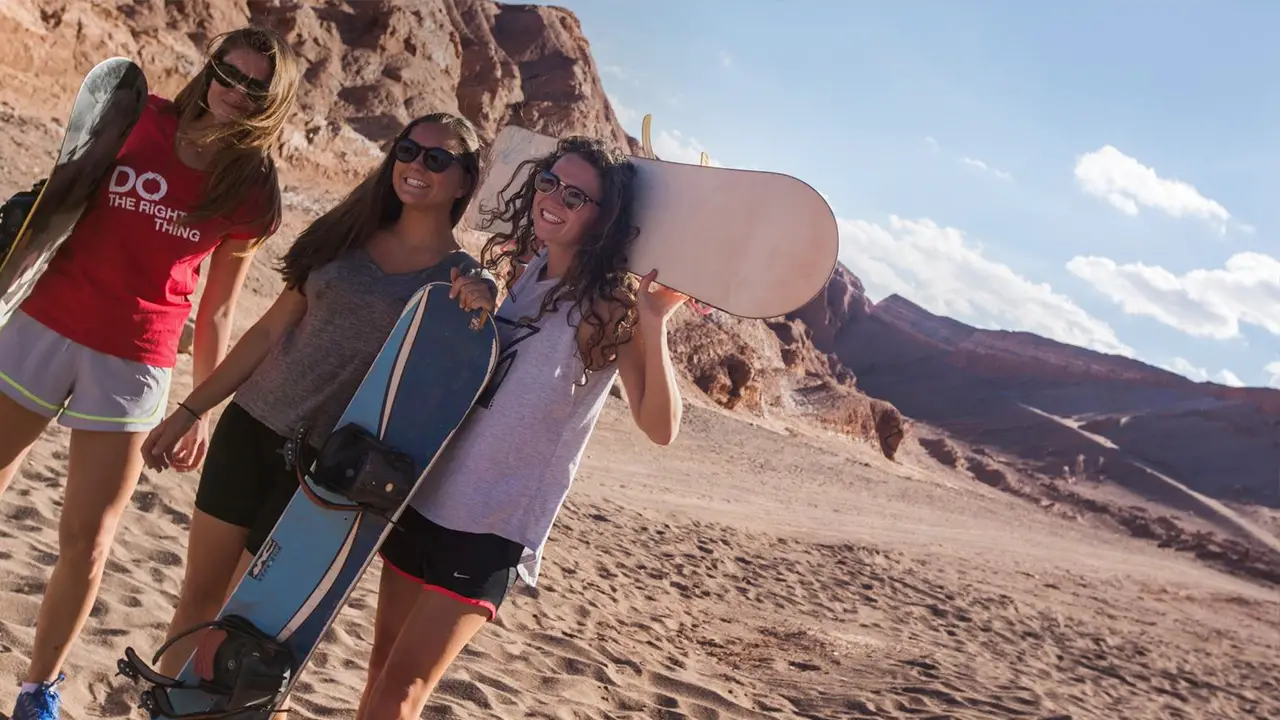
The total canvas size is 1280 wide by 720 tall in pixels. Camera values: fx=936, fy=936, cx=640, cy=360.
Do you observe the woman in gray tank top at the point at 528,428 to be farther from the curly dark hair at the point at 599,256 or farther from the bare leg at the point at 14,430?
the bare leg at the point at 14,430

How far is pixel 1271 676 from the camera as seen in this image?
1070cm

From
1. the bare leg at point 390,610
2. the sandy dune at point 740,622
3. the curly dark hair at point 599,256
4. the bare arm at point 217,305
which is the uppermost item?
the curly dark hair at point 599,256

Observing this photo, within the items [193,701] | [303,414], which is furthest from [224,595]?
[303,414]

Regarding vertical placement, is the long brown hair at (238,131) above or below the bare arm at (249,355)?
above

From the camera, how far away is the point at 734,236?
7.79 ft

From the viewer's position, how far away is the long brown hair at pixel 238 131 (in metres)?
2.21

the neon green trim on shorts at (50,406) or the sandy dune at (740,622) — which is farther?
the sandy dune at (740,622)

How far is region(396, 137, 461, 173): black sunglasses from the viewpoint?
2215mm

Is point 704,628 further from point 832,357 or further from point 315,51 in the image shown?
point 832,357

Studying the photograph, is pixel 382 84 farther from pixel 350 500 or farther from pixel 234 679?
pixel 234 679

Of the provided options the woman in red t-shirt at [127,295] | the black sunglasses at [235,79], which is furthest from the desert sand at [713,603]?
the black sunglasses at [235,79]

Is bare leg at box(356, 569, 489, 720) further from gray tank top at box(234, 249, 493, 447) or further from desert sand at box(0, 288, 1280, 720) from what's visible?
desert sand at box(0, 288, 1280, 720)

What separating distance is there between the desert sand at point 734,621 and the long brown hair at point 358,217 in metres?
1.58

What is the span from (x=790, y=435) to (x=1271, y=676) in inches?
660
